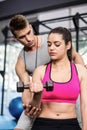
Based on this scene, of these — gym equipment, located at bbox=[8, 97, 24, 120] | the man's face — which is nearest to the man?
the man's face

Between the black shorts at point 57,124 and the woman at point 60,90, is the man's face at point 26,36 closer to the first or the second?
the woman at point 60,90

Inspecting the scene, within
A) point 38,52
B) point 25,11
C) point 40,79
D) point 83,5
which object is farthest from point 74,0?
point 40,79

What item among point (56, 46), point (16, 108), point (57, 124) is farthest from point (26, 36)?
point (16, 108)

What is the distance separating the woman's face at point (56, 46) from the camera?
1500 millimetres

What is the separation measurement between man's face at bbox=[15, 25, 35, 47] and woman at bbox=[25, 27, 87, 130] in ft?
1.07

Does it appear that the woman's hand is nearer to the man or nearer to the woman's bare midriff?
the woman's bare midriff

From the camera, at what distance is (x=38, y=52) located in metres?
1.86

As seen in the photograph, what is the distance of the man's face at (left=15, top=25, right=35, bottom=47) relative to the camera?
5.94ft

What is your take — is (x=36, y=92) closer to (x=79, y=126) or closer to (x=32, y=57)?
(x=79, y=126)

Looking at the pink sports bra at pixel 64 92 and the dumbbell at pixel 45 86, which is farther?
the pink sports bra at pixel 64 92

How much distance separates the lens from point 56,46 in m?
1.50

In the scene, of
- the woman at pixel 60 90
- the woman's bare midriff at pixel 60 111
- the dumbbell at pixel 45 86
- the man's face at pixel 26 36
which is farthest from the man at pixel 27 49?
the dumbbell at pixel 45 86

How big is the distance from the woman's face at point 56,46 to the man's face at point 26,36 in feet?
1.10

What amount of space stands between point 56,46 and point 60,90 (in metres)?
0.26
